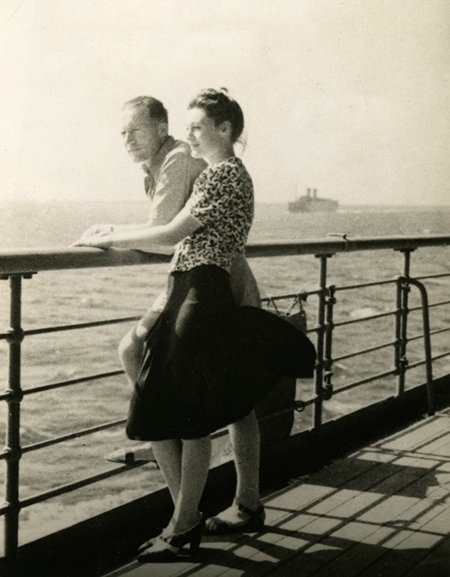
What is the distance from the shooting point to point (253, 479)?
2.54 m

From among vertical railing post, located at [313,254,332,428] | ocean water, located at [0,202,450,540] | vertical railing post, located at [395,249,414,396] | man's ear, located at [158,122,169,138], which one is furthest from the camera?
ocean water, located at [0,202,450,540]

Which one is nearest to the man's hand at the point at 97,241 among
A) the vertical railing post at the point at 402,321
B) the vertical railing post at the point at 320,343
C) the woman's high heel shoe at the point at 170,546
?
the woman's high heel shoe at the point at 170,546

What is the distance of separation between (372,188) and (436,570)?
3385 centimetres

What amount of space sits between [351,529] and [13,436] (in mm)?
1074

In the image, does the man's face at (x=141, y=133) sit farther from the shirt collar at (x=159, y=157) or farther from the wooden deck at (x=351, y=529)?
the wooden deck at (x=351, y=529)

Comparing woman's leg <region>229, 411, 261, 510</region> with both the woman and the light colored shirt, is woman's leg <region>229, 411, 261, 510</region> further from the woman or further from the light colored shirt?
the light colored shirt

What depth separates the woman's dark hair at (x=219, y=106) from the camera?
88.7 inches

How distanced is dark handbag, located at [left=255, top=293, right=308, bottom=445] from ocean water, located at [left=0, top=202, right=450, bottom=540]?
6158 mm

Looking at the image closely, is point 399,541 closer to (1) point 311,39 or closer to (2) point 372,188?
(1) point 311,39

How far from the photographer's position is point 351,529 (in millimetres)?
2488

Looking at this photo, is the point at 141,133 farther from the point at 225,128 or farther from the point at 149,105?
the point at 225,128

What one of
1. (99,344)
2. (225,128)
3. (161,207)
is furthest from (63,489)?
(99,344)

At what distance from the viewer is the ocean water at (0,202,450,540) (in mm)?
20922

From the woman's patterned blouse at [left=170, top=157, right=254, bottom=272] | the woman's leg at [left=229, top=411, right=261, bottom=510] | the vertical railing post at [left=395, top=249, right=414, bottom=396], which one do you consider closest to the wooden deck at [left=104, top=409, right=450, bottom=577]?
the woman's leg at [left=229, top=411, right=261, bottom=510]
